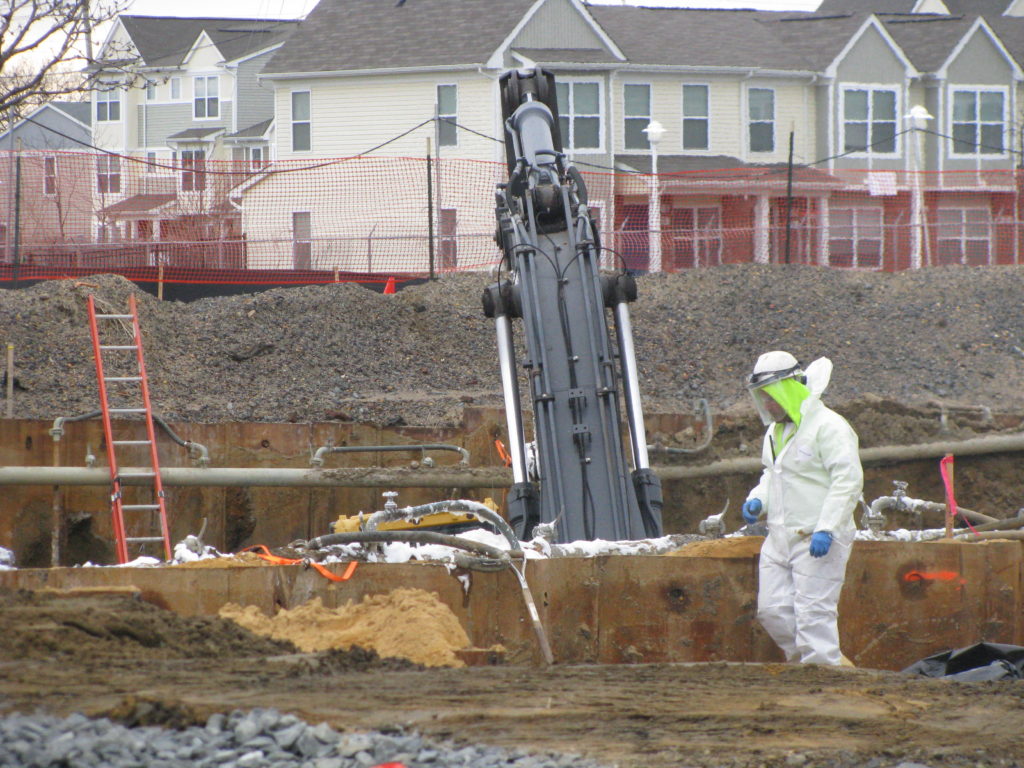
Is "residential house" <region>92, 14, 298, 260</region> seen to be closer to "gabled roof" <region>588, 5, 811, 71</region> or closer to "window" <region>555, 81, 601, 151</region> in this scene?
"window" <region>555, 81, 601, 151</region>

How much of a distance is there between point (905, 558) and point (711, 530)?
1.35m

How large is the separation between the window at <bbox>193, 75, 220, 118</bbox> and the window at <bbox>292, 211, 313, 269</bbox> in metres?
21.2

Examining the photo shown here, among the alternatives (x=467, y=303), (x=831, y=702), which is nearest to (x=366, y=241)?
(x=467, y=303)

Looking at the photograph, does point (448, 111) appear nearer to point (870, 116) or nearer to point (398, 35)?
point (398, 35)

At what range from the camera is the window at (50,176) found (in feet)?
67.2

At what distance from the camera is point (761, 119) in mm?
31484

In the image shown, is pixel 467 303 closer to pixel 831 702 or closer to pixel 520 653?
pixel 520 653

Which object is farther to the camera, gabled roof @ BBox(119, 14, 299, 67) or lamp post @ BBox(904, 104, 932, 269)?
gabled roof @ BBox(119, 14, 299, 67)

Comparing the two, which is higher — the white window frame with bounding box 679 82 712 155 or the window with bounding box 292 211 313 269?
the white window frame with bounding box 679 82 712 155

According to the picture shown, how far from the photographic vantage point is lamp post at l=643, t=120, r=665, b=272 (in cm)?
2447

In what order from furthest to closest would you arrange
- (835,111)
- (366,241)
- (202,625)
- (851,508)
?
(835,111)
(366,241)
(851,508)
(202,625)

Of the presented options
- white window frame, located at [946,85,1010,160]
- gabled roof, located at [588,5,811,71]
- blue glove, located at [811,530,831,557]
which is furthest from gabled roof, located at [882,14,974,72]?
blue glove, located at [811,530,831,557]

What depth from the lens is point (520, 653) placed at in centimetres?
657

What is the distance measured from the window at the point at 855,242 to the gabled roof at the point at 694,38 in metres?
3.99
